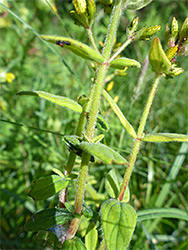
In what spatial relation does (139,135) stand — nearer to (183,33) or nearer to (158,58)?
(158,58)

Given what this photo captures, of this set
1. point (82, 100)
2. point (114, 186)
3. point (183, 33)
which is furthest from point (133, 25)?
point (114, 186)

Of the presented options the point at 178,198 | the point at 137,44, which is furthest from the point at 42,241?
the point at 137,44

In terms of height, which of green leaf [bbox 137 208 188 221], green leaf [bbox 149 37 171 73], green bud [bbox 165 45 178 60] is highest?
green bud [bbox 165 45 178 60]

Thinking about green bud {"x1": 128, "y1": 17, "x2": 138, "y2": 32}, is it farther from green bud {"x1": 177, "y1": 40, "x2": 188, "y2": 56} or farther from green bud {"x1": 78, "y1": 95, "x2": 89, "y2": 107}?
green bud {"x1": 78, "y1": 95, "x2": 89, "y2": 107}

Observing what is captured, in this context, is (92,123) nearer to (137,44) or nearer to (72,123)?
(72,123)

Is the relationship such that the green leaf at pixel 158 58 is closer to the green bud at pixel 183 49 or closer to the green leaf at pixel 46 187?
the green bud at pixel 183 49

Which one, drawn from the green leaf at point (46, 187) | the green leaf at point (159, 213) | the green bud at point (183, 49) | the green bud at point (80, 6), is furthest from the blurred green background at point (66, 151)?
the green bud at point (183, 49)

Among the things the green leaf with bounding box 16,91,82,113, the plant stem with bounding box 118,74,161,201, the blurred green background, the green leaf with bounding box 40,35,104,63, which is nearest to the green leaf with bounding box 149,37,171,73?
the plant stem with bounding box 118,74,161,201
